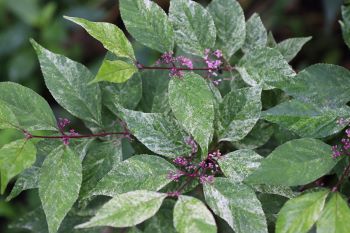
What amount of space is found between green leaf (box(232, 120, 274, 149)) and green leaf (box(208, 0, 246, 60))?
139 mm

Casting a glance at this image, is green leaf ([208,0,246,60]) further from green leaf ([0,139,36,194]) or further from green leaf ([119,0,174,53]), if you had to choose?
green leaf ([0,139,36,194])

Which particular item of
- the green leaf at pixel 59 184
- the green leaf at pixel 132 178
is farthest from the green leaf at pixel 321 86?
the green leaf at pixel 59 184

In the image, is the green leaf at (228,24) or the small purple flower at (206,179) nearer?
the small purple flower at (206,179)

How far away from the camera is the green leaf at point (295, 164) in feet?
2.22

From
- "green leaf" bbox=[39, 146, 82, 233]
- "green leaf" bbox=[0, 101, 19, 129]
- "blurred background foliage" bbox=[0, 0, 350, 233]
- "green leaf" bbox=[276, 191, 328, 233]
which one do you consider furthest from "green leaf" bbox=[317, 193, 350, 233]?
"blurred background foliage" bbox=[0, 0, 350, 233]

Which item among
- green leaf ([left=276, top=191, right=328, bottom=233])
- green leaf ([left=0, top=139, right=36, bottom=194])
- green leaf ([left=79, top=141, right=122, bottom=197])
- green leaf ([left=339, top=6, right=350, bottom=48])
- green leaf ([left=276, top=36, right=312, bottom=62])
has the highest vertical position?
green leaf ([left=339, top=6, right=350, bottom=48])

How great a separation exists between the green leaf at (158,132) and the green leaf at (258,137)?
0.43 ft

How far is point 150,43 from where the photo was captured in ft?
2.77

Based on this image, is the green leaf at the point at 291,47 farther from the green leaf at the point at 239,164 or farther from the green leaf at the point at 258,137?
the green leaf at the point at 239,164

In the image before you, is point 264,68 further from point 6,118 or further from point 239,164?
point 6,118

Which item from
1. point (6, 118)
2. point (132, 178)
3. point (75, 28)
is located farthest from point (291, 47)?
point (75, 28)

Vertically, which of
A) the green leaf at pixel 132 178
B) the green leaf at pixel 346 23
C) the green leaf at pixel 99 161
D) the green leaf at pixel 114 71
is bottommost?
the green leaf at pixel 99 161

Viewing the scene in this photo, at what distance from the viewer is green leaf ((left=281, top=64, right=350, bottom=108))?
0.81 meters

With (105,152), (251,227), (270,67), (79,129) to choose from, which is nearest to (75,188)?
(105,152)
